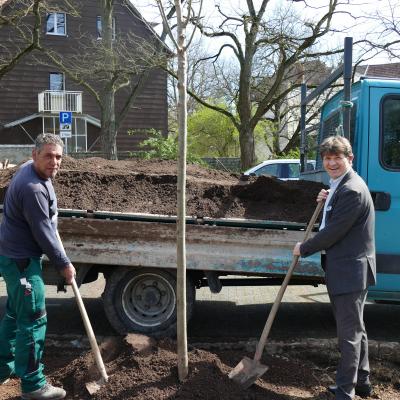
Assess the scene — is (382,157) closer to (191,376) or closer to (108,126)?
(191,376)

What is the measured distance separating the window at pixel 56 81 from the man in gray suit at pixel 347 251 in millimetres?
31103

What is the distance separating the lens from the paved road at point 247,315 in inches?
203

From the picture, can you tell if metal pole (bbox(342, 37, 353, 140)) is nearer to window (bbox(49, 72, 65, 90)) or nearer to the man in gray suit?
the man in gray suit

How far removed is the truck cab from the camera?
4.43 metres

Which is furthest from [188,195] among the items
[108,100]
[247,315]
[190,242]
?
[108,100]

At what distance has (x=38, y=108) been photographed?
31.8 meters

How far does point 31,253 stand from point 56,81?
3085 cm

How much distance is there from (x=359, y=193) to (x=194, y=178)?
2.06 meters

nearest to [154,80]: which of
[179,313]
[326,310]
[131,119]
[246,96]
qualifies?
[131,119]

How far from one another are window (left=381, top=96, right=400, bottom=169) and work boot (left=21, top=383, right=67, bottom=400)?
311cm

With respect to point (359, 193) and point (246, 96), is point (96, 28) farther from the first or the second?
point (359, 193)

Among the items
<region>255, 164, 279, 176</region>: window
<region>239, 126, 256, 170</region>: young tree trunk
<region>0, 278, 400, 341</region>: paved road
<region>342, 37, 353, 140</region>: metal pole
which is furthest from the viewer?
<region>239, 126, 256, 170</region>: young tree trunk

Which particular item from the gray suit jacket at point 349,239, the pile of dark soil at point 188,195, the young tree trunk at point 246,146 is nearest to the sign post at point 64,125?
the young tree trunk at point 246,146

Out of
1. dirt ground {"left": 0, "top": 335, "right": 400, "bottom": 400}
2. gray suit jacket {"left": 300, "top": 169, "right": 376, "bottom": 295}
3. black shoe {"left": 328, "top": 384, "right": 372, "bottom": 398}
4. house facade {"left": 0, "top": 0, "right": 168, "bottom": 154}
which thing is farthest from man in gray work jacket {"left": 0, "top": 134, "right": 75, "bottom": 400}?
house facade {"left": 0, "top": 0, "right": 168, "bottom": 154}
